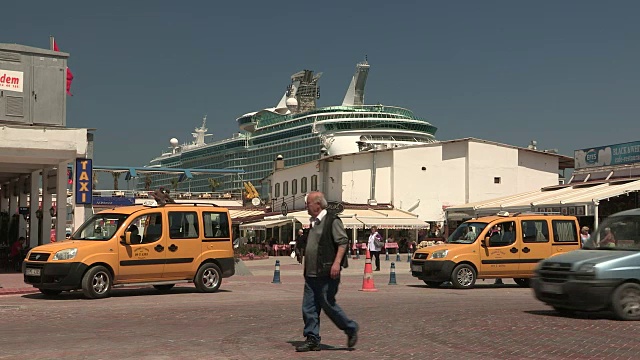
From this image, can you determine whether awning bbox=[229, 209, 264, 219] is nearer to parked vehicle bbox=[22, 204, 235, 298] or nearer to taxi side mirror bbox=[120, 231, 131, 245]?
parked vehicle bbox=[22, 204, 235, 298]

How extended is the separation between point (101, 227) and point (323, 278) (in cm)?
919

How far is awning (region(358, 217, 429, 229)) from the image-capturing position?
4422cm

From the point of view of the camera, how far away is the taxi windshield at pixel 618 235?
488 inches

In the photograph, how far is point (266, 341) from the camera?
9.55m

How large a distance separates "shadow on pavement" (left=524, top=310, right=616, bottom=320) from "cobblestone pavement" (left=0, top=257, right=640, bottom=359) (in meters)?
0.02

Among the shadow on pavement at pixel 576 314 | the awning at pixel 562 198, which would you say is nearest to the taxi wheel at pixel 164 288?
the shadow on pavement at pixel 576 314

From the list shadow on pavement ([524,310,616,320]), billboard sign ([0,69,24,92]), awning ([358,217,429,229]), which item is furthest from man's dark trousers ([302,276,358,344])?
awning ([358,217,429,229])

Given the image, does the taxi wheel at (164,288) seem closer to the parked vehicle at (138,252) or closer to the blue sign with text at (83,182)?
the parked vehicle at (138,252)

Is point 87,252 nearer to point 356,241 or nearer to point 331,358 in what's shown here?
point 331,358

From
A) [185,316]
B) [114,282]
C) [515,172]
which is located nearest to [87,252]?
[114,282]

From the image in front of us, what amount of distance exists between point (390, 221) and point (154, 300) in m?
30.3

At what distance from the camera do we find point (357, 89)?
11975 cm

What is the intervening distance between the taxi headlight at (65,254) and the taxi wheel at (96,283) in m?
0.44

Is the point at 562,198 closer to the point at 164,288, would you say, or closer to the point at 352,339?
the point at 164,288
